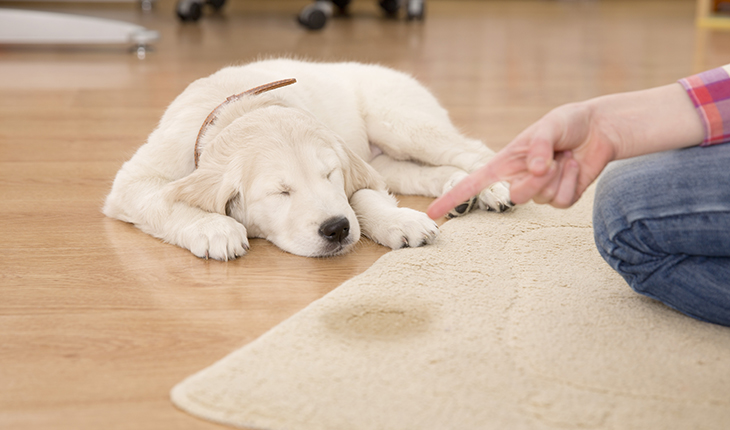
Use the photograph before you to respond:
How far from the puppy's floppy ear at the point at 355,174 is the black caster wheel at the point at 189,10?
4056mm

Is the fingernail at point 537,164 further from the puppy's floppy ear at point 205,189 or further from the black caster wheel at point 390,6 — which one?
the black caster wheel at point 390,6

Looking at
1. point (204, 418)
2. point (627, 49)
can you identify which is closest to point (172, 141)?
point (204, 418)

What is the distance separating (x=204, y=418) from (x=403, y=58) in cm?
348

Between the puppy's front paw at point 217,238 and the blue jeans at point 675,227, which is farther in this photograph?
the puppy's front paw at point 217,238

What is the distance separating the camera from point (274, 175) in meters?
1.58

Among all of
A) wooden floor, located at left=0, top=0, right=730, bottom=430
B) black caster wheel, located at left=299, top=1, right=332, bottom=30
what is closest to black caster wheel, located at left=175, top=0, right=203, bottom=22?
wooden floor, located at left=0, top=0, right=730, bottom=430

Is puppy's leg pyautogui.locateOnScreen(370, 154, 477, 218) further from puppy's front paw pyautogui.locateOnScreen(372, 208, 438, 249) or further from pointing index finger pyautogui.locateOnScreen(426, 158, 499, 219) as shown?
pointing index finger pyautogui.locateOnScreen(426, 158, 499, 219)

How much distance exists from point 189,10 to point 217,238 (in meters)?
4.25

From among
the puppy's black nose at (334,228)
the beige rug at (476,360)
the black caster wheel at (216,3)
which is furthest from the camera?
the black caster wheel at (216,3)

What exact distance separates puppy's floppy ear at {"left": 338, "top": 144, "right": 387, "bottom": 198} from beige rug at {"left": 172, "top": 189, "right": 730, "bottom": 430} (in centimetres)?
31

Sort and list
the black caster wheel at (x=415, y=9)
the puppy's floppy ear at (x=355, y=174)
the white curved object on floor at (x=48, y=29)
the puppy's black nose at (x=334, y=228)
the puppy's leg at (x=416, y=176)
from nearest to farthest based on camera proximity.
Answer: the puppy's black nose at (x=334, y=228) → the puppy's floppy ear at (x=355, y=174) → the puppy's leg at (x=416, y=176) → the white curved object on floor at (x=48, y=29) → the black caster wheel at (x=415, y=9)

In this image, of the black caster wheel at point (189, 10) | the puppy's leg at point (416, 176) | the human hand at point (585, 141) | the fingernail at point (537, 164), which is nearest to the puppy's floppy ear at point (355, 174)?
the puppy's leg at point (416, 176)

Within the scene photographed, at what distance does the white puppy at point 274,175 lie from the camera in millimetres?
1591

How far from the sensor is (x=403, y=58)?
4250mm
